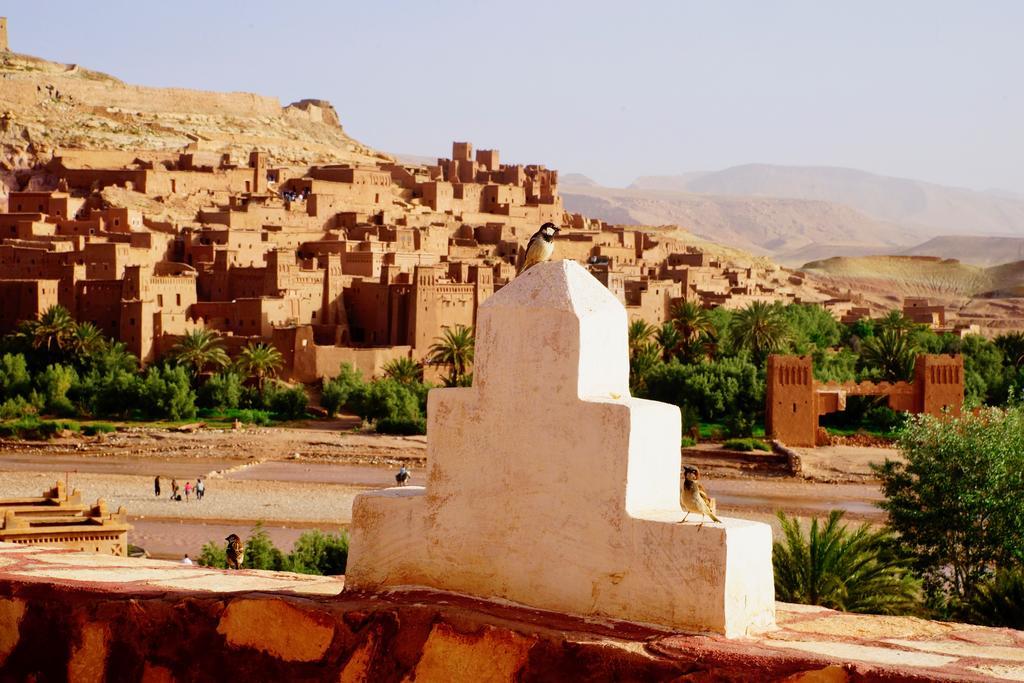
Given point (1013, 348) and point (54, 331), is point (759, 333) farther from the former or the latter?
point (54, 331)

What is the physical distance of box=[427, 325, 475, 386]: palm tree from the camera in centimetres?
3788

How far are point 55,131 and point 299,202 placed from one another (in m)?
15.7

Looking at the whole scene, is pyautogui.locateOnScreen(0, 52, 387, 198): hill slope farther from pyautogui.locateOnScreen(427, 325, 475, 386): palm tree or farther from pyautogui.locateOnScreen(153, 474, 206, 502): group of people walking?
pyautogui.locateOnScreen(153, 474, 206, 502): group of people walking

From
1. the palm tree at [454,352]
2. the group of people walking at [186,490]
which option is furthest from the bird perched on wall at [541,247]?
the palm tree at [454,352]

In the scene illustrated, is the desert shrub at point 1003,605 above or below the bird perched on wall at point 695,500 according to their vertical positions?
below

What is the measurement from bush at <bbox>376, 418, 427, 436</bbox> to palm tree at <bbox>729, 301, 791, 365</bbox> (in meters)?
9.39

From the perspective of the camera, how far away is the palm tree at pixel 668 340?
41.5 meters

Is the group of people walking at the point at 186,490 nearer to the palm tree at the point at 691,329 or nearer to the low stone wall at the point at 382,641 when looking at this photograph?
the palm tree at the point at 691,329

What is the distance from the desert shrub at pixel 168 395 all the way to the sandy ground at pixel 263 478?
1075mm

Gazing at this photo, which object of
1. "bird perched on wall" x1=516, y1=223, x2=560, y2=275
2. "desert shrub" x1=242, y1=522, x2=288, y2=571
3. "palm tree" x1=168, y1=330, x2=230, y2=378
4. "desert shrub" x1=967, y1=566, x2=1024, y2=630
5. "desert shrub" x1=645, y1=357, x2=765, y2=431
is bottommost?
"desert shrub" x1=242, y1=522, x2=288, y2=571

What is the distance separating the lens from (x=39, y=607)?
3.64 meters

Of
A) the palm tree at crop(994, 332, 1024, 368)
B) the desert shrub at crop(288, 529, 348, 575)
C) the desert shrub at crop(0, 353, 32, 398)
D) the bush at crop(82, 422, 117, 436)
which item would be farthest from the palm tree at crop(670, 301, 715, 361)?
the desert shrub at crop(288, 529, 348, 575)

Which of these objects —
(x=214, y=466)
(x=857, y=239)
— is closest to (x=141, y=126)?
(x=214, y=466)

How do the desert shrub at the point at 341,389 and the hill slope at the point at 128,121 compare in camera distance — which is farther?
the hill slope at the point at 128,121
